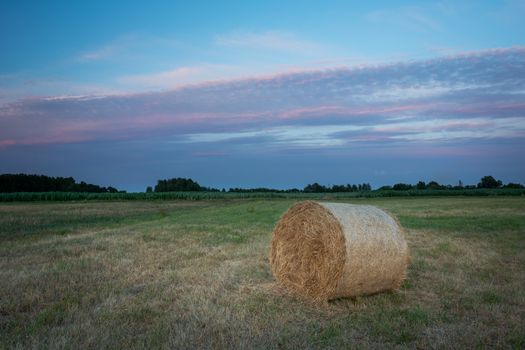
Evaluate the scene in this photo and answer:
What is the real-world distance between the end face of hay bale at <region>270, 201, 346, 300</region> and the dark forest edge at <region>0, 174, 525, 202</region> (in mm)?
53469

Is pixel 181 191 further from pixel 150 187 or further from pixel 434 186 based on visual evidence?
pixel 434 186

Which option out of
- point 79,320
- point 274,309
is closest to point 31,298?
point 79,320

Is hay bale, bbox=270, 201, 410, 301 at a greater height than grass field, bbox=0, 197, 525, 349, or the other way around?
hay bale, bbox=270, 201, 410, 301

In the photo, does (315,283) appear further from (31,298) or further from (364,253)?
(31,298)

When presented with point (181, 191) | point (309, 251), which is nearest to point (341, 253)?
point (309, 251)

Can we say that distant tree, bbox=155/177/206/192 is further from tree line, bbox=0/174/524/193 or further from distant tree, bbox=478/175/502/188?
distant tree, bbox=478/175/502/188

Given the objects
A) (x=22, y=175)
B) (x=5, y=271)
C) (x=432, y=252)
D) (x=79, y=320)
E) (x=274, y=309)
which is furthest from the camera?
(x=22, y=175)

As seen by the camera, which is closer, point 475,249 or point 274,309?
point 274,309

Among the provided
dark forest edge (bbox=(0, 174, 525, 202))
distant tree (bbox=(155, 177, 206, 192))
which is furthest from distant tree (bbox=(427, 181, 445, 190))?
distant tree (bbox=(155, 177, 206, 192))

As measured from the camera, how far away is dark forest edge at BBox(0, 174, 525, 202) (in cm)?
6044

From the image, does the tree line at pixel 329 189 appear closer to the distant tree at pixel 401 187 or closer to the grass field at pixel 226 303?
the distant tree at pixel 401 187

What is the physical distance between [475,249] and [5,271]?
1141 centimetres

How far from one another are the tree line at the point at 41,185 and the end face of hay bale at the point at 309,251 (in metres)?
61.8

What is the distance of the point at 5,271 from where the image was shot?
Result: 33.6ft
